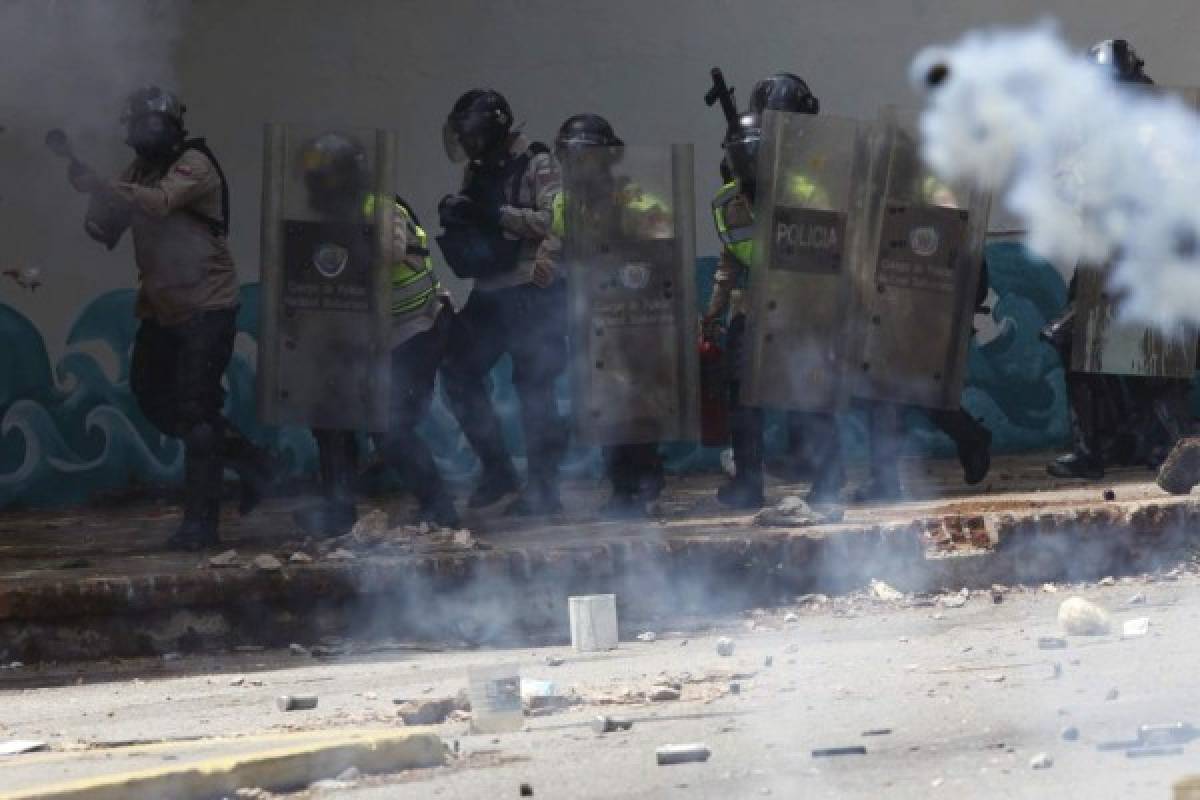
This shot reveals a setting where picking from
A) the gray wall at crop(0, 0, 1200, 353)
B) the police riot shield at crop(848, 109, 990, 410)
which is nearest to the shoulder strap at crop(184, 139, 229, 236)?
the gray wall at crop(0, 0, 1200, 353)

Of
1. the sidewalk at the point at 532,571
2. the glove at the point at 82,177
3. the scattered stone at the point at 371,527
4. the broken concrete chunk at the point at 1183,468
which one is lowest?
the sidewalk at the point at 532,571

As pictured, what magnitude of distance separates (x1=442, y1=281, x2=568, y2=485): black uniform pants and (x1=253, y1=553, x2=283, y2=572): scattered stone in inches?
90.7

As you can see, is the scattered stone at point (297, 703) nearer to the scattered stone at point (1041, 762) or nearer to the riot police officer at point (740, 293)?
the scattered stone at point (1041, 762)

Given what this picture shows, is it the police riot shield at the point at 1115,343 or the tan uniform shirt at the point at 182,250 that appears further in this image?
the police riot shield at the point at 1115,343

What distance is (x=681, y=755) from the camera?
5.88 meters

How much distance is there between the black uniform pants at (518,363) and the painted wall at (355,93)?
1.84 metres

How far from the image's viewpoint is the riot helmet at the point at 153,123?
9.75 metres

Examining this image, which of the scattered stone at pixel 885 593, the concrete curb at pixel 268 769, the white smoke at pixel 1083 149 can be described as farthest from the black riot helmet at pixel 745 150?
the concrete curb at pixel 268 769

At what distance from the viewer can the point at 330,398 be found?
10359 millimetres

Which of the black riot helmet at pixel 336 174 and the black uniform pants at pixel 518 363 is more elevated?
the black riot helmet at pixel 336 174

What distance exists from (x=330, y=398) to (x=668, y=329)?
1.45m

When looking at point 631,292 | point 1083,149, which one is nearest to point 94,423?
point 631,292

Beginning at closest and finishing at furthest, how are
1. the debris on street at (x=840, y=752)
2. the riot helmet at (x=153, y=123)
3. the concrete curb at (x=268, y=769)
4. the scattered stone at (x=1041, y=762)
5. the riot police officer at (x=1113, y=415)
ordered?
the scattered stone at (x=1041, y=762) < the concrete curb at (x=268, y=769) < the debris on street at (x=840, y=752) < the riot helmet at (x=153, y=123) < the riot police officer at (x=1113, y=415)

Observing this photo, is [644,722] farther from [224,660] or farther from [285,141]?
[285,141]
